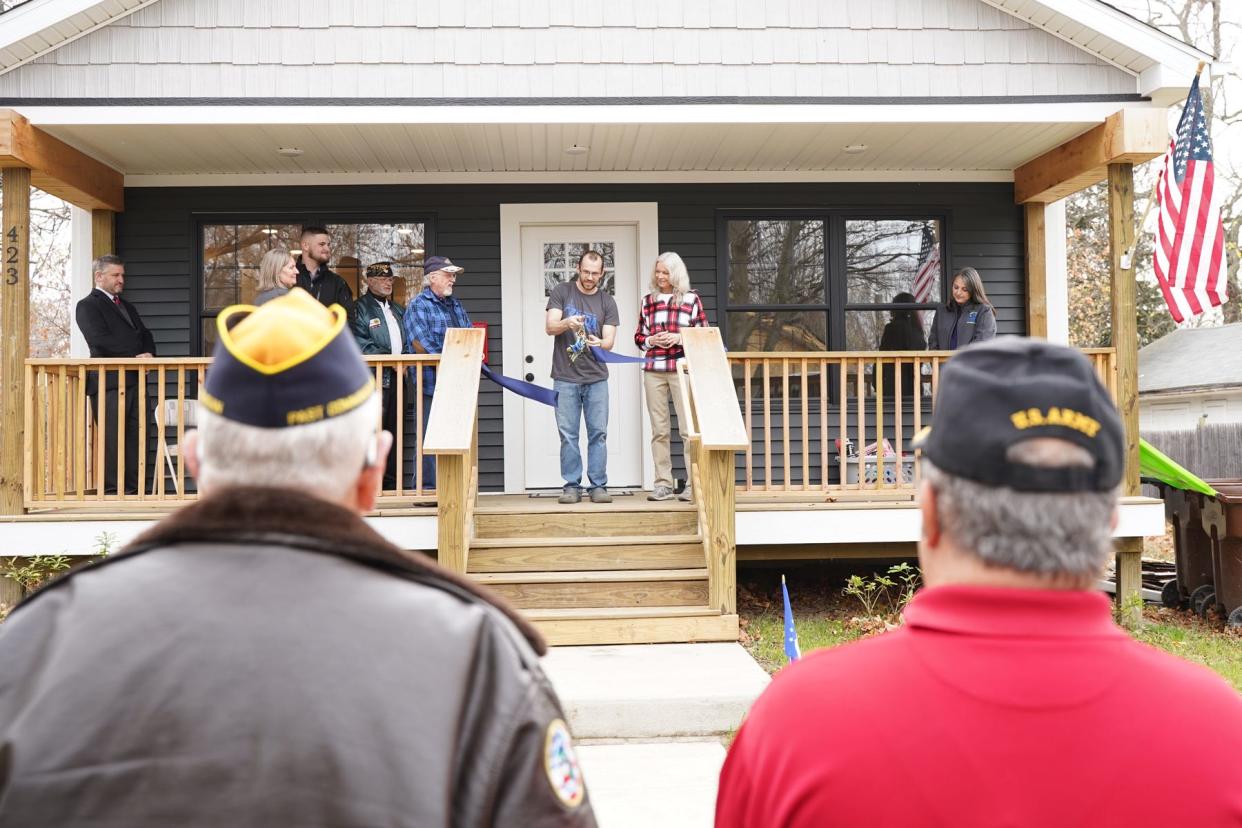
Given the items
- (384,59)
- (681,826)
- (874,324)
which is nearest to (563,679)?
(681,826)

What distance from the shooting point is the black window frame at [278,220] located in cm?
933

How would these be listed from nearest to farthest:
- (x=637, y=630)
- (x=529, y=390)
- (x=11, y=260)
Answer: (x=637, y=630) → (x=11, y=260) → (x=529, y=390)

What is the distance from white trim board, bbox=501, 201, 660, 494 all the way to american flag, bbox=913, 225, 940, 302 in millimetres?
2195

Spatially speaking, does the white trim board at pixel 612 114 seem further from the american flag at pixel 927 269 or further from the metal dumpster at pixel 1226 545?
the metal dumpster at pixel 1226 545

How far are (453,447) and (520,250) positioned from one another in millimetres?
3408

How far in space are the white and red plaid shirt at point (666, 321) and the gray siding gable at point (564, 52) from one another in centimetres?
141

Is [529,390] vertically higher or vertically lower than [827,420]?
higher

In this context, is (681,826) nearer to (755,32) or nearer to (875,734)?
(875,734)

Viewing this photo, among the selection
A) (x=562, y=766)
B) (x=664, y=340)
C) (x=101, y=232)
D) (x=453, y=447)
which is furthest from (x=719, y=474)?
(x=101, y=232)

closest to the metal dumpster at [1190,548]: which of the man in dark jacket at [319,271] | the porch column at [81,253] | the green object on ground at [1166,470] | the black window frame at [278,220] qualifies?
the green object on ground at [1166,470]

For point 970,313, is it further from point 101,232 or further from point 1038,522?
point 1038,522

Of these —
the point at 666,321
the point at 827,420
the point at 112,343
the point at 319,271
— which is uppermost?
the point at 319,271

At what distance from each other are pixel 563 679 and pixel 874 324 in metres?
5.02

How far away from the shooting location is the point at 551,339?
375 inches
